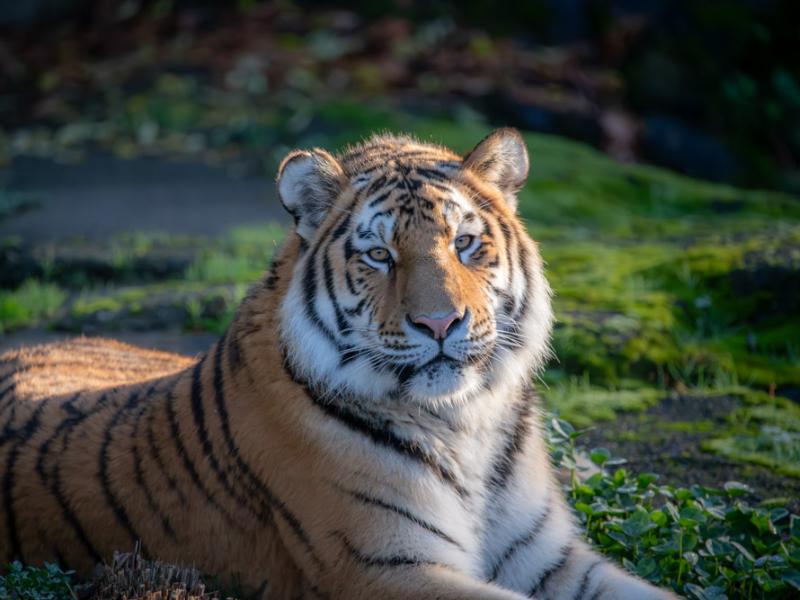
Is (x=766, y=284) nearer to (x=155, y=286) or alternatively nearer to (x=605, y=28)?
(x=155, y=286)

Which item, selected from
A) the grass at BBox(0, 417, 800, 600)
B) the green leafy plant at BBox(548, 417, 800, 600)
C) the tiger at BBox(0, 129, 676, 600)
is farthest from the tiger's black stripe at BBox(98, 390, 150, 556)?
the green leafy plant at BBox(548, 417, 800, 600)

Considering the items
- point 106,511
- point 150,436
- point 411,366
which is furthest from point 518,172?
point 106,511

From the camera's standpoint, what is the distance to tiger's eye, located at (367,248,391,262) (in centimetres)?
318

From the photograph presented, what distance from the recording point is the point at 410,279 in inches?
120

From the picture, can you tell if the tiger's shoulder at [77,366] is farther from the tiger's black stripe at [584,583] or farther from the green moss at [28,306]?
the green moss at [28,306]

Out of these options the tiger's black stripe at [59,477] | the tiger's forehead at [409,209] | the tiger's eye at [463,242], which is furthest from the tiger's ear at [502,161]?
the tiger's black stripe at [59,477]

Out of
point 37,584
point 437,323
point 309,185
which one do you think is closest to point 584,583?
point 437,323

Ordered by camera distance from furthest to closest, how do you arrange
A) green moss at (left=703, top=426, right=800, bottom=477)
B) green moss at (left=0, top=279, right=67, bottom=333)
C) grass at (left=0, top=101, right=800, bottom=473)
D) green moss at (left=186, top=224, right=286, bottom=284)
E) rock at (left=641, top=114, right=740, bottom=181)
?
1. rock at (left=641, top=114, right=740, bottom=181)
2. green moss at (left=186, top=224, right=286, bottom=284)
3. green moss at (left=0, top=279, right=67, bottom=333)
4. grass at (left=0, top=101, right=800, bottom=473)
5. green moss at (left=703, top=426, right=800, bottom=477)

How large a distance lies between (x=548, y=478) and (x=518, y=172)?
3.18ft

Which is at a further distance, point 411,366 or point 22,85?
point 22,85

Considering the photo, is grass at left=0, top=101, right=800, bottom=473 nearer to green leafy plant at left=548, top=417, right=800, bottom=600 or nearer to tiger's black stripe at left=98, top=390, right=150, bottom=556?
green leafy plant at left=548, top=417, right=800, bottom=600

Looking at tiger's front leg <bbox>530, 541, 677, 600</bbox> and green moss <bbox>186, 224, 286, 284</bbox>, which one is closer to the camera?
tiger's front leg <bbox>530, 541, 677, 600</bbox>

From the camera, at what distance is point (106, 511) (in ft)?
10.9

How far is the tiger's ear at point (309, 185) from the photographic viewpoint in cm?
324
